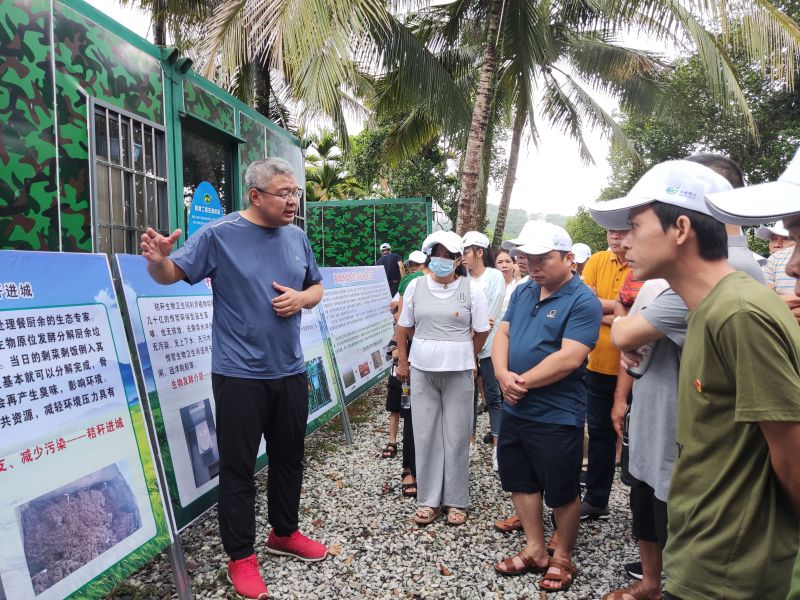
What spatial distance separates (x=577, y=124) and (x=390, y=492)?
1335 cm

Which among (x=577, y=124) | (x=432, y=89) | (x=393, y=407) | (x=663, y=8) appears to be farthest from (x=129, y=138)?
(x=577, y=124)

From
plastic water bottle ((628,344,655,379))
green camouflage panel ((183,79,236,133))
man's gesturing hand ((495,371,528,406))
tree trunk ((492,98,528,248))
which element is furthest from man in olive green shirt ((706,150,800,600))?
tree trunk ((492,98,528,248))

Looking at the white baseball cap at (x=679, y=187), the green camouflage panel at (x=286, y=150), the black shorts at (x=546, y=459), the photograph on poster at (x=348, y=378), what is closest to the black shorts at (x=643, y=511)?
the black shorts at (x=546, y=459)

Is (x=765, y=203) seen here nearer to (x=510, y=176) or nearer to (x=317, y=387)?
(x=317, y=387)

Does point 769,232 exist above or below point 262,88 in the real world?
below

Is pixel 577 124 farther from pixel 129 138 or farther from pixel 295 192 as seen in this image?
pixel 295 192

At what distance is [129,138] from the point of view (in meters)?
4.86

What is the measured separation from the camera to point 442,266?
3.56 m

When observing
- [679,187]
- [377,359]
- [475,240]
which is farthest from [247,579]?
[377,359]

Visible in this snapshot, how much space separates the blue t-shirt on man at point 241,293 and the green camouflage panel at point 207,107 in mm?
3717

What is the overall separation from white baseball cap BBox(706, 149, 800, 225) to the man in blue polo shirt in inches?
60.9

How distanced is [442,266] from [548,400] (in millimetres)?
1197

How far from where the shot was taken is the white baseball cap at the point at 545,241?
272 cm

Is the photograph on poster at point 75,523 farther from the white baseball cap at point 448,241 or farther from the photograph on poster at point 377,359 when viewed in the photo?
the photograph on poster at point 377,359
